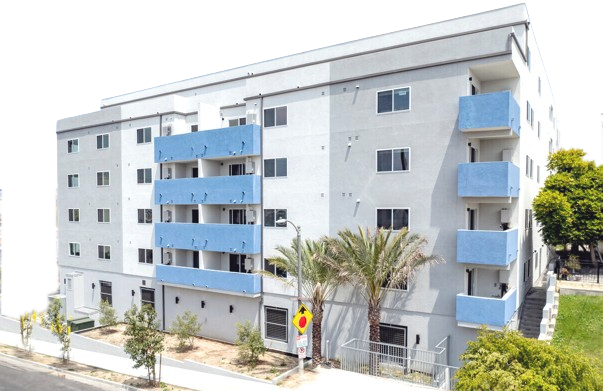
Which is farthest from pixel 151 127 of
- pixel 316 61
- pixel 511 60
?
pixel 511 60

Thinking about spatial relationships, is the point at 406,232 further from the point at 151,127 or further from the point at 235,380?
the point at 151,127

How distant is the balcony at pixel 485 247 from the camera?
1955 centimetres

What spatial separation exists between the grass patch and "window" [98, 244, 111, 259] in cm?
3130

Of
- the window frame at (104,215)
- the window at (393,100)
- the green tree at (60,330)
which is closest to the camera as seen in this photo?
the window at (393,100)

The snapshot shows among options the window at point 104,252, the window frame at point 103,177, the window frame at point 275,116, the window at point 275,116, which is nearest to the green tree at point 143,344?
the window frame at point 275,116

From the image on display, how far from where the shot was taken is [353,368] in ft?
71.1

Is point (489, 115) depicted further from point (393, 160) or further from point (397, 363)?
point (397, 363)

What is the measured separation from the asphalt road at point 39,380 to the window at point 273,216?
1171 centimetres

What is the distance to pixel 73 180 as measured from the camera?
38375mm

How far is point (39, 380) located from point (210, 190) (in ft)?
46.0

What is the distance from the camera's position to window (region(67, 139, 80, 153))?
37.8 m

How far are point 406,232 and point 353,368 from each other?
7.19 m

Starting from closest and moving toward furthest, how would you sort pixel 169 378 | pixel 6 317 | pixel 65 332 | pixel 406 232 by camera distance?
pixel 406 232, pixel 169 378, pixel 65 332, pixel 6 317

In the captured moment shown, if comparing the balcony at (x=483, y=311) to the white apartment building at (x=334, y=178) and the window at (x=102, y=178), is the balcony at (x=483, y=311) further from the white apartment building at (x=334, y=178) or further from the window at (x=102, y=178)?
the window at (x=102, y=178)
